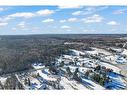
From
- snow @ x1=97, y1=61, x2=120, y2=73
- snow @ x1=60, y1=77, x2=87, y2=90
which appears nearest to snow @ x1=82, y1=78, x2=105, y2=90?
snow @ x1=60, y1=77, x2=87, y2=90

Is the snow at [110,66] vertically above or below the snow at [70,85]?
above

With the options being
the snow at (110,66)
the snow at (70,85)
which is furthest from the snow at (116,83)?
the snow at (70,85)

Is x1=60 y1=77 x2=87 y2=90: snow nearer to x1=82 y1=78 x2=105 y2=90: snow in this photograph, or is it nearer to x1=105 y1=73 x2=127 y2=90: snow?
x1=82 y1=78 x2=105 y2=90: snow

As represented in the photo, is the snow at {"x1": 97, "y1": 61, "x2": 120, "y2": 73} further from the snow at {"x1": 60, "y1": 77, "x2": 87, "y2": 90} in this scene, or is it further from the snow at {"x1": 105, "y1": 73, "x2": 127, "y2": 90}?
the snow at {"x1": 60, "y1": 77, "x2": 87, "y2": 90}

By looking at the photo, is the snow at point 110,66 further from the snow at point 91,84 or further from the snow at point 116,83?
the snow at point 91,84

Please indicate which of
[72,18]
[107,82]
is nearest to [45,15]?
[72,18]

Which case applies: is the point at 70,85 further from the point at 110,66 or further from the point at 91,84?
the point at 110,66

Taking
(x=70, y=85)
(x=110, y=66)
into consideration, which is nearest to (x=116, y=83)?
(x=110, y=66)

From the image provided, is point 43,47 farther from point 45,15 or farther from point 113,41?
point 113,41

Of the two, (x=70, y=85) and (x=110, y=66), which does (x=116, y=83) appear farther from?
(x=70, y=85)

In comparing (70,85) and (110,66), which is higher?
(110,66)

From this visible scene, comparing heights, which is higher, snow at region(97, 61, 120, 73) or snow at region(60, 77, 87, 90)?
snow at region(97, 61, 120, 73)
